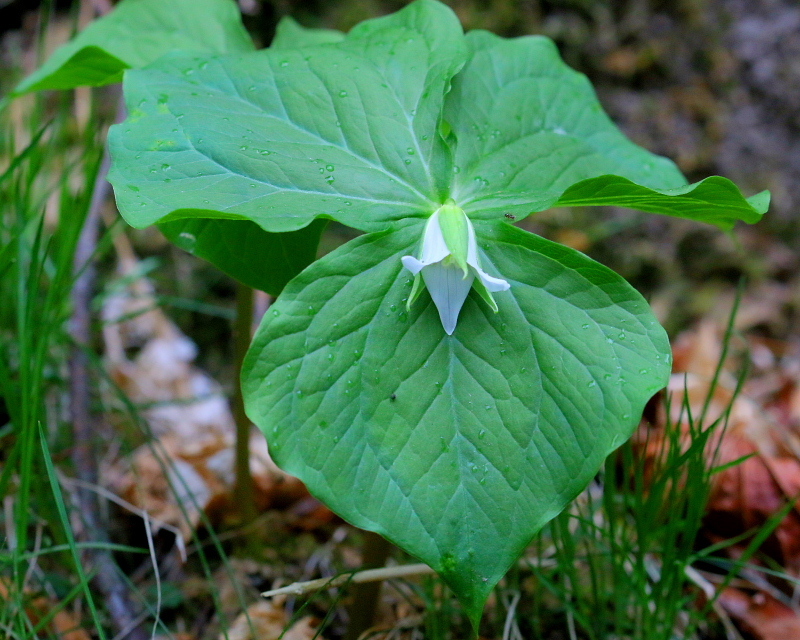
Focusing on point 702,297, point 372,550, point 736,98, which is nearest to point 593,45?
point 736,98

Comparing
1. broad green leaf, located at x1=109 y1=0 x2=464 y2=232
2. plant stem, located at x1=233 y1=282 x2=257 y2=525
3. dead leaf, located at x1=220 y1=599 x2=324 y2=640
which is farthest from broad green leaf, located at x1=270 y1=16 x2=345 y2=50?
dead leaf, located at x1=220 y1=599 x2=324 y2=640

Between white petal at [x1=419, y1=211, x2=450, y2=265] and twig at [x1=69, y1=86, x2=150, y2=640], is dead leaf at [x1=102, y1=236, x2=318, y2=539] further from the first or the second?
white petal at [x1=419, y1=211, x2=450, y2=265]

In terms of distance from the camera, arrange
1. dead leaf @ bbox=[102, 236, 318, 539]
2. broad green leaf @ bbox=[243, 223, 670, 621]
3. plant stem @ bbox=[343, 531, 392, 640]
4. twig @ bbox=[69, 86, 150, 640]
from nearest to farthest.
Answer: broad green leaf @ bbox=[243, 223, 670, 621] → plant stem @ bbox=[343, 531, 392, 640] → twig @ bbox=[69, 86, 150, 640] → dead leaf @ bbox=[102, 236, 318, 539]

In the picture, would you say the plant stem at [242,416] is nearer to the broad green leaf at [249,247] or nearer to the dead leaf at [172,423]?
the dead leaf at [172,423]

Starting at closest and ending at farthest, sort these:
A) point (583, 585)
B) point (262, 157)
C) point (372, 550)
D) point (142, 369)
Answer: point (262, 157)
point (372, 550)
point (583, 585)
point (142, 369)

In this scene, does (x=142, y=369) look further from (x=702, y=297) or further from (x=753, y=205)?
(x=702, y=297)

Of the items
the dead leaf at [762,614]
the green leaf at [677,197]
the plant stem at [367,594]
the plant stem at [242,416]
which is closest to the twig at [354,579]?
the plant stem at [367,594]
